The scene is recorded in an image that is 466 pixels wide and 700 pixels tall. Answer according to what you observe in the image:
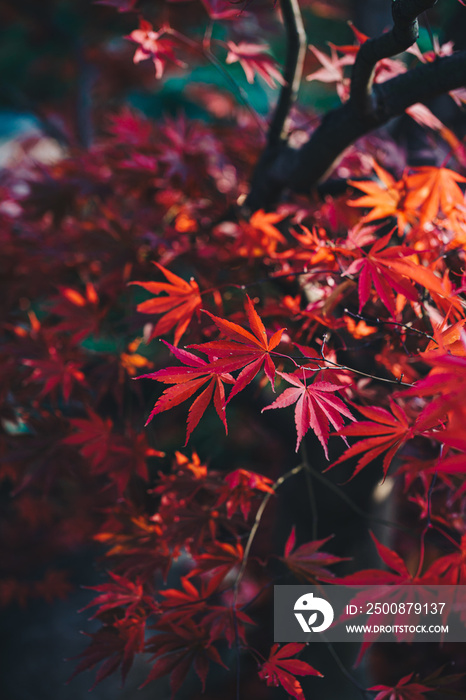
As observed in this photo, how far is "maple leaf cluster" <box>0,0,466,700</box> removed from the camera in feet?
2.09

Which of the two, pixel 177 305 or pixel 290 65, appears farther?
pixel 290 65

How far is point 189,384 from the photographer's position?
60cm

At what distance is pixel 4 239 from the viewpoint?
5.21 feet

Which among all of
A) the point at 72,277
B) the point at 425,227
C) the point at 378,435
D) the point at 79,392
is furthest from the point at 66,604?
the point at 425,227

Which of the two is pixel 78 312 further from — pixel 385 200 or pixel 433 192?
pixel 433 192

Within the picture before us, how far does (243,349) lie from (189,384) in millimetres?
92

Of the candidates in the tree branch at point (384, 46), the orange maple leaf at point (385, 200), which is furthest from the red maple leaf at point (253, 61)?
the orange maple leaf at point (385, 200)

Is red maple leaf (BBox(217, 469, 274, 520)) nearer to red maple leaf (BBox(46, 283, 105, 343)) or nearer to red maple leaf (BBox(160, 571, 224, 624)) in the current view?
red maple leaf (BBox(160, 571, 224, 624))

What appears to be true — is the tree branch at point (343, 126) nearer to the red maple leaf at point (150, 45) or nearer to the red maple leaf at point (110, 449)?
the red maple leaf at point (150, 45)

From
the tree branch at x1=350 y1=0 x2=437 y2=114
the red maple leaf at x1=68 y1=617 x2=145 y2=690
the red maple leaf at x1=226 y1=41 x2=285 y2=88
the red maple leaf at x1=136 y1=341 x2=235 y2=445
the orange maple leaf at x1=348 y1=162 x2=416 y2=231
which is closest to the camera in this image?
the red maple leaf at x1=136 y1=341 x2=235 y2=445

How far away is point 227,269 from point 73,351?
1.56 feet

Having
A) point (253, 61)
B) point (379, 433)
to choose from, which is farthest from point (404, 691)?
point (253, 61)

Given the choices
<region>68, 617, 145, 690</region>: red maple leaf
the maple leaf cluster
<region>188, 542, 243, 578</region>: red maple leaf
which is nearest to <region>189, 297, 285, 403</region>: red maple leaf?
the maple leaf cluster

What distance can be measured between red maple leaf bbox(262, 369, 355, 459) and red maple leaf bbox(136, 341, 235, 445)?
8 centimetres
